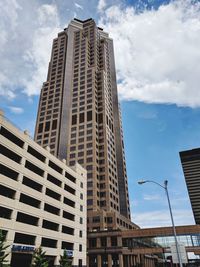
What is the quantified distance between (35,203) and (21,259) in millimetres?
9365

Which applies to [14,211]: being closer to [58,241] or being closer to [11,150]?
[11,150]

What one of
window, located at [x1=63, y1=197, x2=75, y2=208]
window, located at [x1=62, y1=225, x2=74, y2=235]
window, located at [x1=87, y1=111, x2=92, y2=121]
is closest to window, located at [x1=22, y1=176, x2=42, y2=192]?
window, located at [x1=63, y1=197, x2=75, y2=208]

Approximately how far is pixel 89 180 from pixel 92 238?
22.1 meters

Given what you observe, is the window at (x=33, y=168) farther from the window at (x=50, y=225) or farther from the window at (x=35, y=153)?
the window at (x=50, y=225)

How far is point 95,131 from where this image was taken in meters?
106

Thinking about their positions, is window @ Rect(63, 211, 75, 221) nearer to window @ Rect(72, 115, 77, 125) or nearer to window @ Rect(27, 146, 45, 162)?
window @ Rect(27, 146, 45, 162)

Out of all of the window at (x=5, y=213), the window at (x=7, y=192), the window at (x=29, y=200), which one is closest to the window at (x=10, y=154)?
the window at (x=7, y=192)

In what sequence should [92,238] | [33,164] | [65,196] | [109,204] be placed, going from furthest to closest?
[109,204]
[92,238]
[65,196]
[33,164]

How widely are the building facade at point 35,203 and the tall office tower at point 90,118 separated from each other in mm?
27691

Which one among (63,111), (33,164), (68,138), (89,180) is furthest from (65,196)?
(63,111)

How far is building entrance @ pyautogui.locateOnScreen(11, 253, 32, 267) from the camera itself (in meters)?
37.1

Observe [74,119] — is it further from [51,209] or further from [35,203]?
[35,203]

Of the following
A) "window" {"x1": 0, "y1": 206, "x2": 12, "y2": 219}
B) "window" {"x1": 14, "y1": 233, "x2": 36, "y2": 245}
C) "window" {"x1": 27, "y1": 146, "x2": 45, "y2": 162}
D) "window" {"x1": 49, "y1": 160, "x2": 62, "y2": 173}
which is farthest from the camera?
"window" {"x1": 49, "y1": 160, "x2": 62, "y2": 173}

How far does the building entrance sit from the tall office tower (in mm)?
41716
